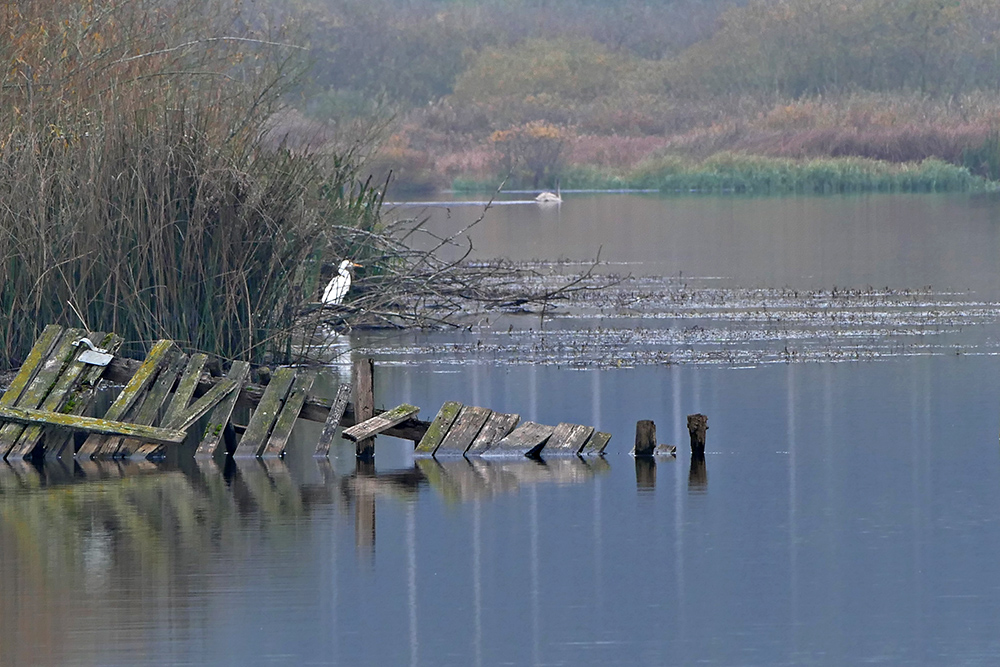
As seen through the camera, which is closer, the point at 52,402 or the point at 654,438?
the point at 654,438

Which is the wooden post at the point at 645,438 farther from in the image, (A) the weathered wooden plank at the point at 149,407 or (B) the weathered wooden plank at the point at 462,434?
(A) the weathered wooden plank at the point at 149,407

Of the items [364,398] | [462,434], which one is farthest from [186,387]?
[462,434]

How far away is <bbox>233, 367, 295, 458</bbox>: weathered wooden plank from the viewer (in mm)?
13836

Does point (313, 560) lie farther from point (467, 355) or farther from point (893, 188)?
point (893, 188)

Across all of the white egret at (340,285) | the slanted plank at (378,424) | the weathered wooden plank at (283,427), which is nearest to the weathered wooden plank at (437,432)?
the slanted plank at (378,424)

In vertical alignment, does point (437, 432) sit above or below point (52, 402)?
below

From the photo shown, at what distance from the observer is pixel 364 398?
539 inches

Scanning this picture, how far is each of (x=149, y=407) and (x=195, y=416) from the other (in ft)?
1.36

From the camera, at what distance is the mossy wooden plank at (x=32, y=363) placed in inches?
541

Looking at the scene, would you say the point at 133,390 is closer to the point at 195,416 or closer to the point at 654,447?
the point at 195,416

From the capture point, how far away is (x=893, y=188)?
63.1 metres

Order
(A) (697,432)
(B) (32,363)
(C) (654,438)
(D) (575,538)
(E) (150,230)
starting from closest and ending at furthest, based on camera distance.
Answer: (D) (575,538) → (A) (697,432) → (C) (654,438) → (B) (32,363) → (E) (150,230)

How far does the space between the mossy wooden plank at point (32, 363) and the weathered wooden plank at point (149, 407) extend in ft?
2.28

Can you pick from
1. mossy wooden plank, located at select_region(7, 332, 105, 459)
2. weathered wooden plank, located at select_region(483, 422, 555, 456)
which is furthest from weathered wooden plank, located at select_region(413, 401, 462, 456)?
mossy wooden plank, located at select_region(7, 332, 105, 459)
